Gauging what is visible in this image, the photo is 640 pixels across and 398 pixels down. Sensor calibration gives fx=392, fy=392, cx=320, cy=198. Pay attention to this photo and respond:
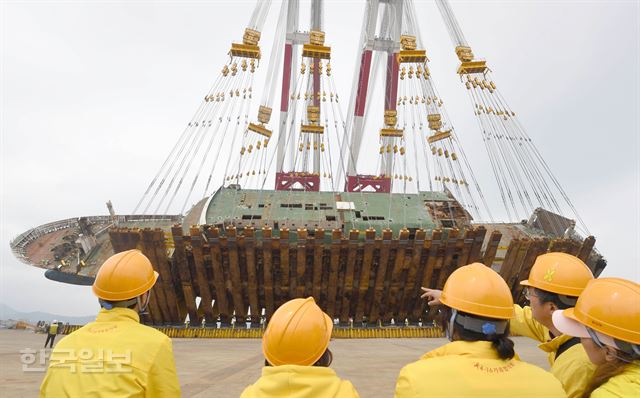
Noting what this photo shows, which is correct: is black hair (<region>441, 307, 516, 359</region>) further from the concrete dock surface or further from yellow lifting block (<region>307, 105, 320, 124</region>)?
yellow lifting block (<region>307, 105, 320, 124</region>)

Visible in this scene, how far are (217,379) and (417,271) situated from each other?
895 centimetres

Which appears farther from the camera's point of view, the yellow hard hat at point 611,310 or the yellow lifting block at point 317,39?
the yellow lifting block at point 317,39

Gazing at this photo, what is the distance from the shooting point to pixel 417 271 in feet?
45.0

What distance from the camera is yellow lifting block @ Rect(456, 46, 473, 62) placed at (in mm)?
20891

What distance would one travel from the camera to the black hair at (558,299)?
2.95m

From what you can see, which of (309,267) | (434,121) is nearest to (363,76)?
(434,121)

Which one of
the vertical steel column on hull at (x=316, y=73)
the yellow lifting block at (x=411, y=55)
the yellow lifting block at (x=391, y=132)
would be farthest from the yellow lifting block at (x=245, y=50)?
the yellow lifting block at (x=391, y=132)

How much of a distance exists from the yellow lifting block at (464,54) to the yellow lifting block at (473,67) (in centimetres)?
45

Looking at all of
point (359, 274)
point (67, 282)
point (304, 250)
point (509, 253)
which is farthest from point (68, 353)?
point (67, 282)

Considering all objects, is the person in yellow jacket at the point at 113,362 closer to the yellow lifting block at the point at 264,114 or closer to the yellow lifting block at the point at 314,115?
the yellow lifting block at the point at 314,115

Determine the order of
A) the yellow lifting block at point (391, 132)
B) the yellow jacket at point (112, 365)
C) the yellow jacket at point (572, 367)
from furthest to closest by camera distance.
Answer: the yellow lifting block at point (391, 132)
the yellow jacket at point (572, 367)
the yellow jacket at point (112, 365)

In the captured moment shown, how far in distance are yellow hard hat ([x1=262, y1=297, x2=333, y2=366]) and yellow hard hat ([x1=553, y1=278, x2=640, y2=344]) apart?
1.43 m

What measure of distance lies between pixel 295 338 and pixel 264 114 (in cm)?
2284

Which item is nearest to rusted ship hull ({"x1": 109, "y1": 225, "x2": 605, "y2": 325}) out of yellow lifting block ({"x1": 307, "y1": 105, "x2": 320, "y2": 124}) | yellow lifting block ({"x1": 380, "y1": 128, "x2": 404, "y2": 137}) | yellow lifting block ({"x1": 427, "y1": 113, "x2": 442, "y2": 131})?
yellow lifting block ({"x1": 380, "y1": 128, "x2": 404, "y2": 137})
